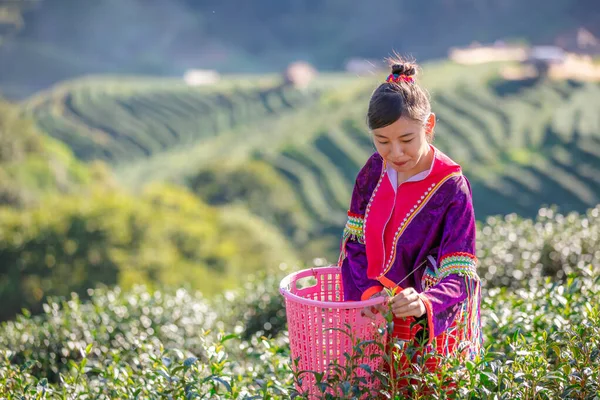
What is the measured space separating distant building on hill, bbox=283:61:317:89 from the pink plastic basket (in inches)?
1195

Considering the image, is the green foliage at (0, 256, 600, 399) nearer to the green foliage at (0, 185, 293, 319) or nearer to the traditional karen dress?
the traditional karen dress

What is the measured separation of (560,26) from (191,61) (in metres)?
17.0

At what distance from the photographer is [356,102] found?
1057 inches

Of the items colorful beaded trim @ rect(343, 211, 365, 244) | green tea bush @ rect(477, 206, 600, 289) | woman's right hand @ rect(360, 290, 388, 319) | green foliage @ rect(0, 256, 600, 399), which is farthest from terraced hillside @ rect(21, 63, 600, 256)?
woman's right hand @ rect(360, 290, 388, 319)

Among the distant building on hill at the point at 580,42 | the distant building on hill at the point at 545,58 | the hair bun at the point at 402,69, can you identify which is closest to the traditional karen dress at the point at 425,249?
the hair bun at the point at 402,69

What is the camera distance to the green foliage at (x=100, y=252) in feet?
45.9

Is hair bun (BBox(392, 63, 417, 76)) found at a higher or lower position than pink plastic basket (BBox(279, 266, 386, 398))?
higher

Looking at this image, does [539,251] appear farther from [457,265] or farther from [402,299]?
[402,299]

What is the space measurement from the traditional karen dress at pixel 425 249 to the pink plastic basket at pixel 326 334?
9 cm

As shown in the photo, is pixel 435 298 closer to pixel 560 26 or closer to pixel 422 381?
pixel 422 381

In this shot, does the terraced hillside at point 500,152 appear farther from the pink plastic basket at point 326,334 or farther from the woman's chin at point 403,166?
the pink plastic basket at point 326,334

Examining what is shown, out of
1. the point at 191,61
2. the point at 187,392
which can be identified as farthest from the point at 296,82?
the point at 187,392

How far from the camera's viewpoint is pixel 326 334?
1665 millimetres

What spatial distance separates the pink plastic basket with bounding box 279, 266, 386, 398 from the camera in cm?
162
